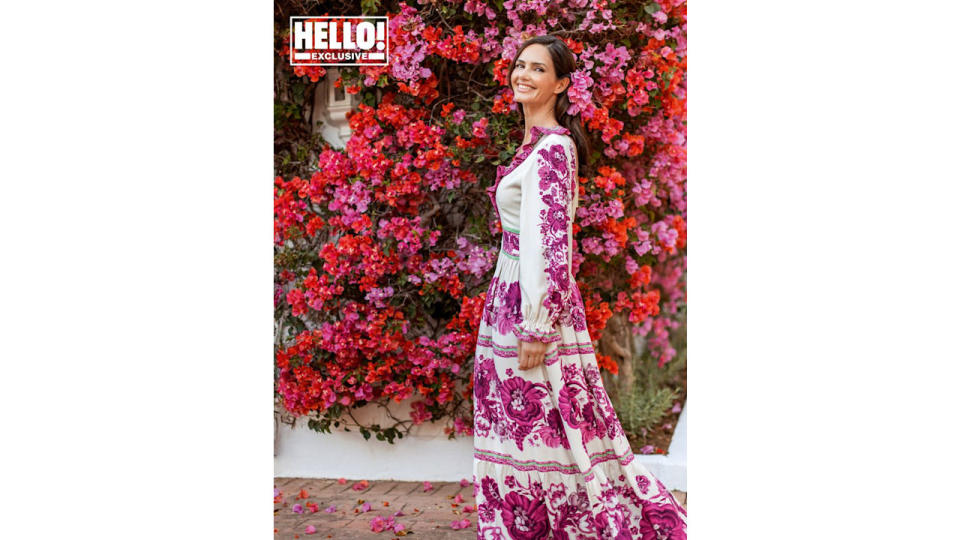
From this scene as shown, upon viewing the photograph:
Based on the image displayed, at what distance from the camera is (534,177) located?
103 inches

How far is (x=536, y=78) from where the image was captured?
9.02 feet

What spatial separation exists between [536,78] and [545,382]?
3.67ft

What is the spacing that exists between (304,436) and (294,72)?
5.45 feet

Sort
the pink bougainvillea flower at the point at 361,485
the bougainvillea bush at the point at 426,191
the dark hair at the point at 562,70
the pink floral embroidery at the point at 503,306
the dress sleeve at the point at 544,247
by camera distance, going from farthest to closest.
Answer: the pink bougainvillea flower at the point at 361,485 → the bougainvillea bush at the point at 426,191 → the dark hair at the point at 562,70 → the pink floral embroidery at the point at 503,306 → the dress sleeve at the point at 544,247

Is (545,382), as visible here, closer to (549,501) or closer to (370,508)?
(549,501)

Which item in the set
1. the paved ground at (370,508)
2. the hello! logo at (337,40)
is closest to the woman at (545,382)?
the paved ground at (370,508)

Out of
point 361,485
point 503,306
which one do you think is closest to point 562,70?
point 503,306

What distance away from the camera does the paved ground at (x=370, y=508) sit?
123 inches

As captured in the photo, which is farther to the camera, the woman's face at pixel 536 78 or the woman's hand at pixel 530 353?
the woman's face at pixel 536 78

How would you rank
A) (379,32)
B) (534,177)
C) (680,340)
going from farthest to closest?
1. (680,340)
2. (379,32)
3. (534,177)

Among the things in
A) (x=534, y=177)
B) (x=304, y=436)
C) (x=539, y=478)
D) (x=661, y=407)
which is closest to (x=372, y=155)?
(x=534, y=177)

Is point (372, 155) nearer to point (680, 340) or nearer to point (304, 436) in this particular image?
point (304, 436)

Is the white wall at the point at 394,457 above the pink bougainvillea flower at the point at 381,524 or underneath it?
above

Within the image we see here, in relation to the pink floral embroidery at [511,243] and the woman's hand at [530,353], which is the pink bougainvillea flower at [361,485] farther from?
the pink floral embroidery at [511,243]
